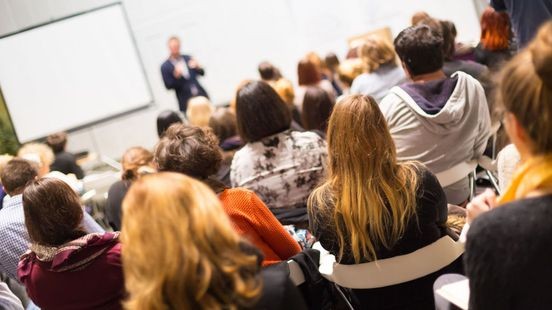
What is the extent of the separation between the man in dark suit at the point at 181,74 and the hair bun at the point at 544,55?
6408mm

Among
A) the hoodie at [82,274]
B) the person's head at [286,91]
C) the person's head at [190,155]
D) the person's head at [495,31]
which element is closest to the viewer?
the hoodie at [82,274]

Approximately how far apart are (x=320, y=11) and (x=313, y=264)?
6715 mm

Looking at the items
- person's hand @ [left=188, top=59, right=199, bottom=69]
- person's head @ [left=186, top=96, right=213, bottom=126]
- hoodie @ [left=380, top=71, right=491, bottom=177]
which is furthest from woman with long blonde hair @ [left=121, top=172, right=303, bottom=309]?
person's hand @ [left=188, top=59, right=199, bottom=69]

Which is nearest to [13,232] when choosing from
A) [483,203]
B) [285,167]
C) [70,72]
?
[285,167]

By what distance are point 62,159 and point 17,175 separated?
2.41 metres

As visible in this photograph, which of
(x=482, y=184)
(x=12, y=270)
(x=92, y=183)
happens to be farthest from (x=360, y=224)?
(x=92, y=183)

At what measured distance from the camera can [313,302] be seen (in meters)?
2.48

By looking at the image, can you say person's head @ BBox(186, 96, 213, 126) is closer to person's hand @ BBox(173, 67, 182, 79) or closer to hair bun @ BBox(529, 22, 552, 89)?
person's hand @ BBox(173, 67, 182, 79)

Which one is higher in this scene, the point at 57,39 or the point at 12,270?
the point at 57,39

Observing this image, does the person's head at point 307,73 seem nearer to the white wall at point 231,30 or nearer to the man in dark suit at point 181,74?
the man in dark suit at point 181,74

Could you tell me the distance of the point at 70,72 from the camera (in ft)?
25.7

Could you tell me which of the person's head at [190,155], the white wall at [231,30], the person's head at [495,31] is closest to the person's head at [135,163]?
the person's head at [190,155]

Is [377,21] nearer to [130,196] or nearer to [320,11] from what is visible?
[320,11]

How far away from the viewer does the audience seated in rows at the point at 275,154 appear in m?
3.10
